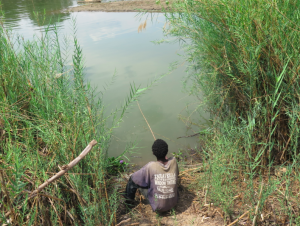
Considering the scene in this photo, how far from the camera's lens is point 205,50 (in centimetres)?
324

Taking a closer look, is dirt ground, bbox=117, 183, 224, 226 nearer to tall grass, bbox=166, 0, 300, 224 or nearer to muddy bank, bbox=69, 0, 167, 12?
tall grass, bbox=166, 0, 300, 224

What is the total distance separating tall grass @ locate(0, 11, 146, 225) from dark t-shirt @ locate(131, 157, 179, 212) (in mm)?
391

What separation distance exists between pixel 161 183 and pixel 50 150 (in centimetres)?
117

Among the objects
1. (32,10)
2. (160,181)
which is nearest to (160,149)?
(160,181)

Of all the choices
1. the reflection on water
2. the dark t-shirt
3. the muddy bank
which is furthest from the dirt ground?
the muddy bank

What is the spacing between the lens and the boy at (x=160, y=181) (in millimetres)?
2750

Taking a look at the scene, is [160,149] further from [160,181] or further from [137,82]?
[137,82]

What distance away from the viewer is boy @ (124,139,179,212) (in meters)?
2.75

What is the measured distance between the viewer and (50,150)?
8.42 feet

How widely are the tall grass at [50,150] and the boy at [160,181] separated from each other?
0.36m

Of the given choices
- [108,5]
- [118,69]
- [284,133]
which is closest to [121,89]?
[118,69]

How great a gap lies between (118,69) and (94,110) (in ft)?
12.0

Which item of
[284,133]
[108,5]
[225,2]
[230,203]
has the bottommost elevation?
[230,203]

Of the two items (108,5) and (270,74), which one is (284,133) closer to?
(270,74)
